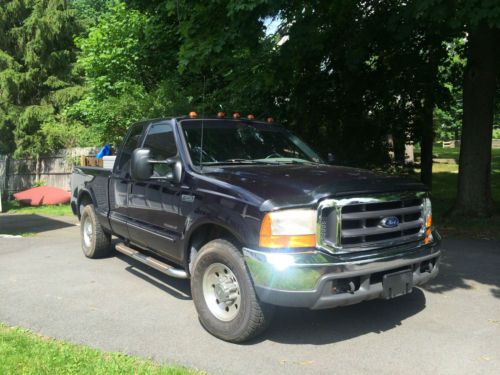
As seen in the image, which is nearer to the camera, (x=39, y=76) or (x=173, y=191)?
(x=173, y=191)

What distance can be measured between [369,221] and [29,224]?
9.80 meters

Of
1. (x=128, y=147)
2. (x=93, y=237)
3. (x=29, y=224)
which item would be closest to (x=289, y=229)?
(x=128, y=147)

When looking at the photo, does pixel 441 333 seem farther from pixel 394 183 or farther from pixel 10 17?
pixel 10 17

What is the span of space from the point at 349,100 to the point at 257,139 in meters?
7.15

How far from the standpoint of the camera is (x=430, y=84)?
1152cm

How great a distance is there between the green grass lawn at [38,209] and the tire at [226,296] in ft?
32.6

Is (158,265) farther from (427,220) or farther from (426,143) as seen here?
(426,143)

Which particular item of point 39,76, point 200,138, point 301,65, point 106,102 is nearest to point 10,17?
point 39,76

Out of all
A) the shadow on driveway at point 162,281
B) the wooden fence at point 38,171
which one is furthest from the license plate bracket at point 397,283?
the wooden fence at point 38,171

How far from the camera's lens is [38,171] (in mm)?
17938

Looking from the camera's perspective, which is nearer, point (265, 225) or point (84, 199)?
point (265, 225)

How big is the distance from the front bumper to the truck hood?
407 mm

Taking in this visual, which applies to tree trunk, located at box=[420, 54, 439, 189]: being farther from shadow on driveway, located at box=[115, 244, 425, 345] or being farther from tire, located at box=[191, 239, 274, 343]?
tire, located at box=[191, 239, 274, 343]

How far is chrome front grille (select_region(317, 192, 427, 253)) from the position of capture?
391cm
